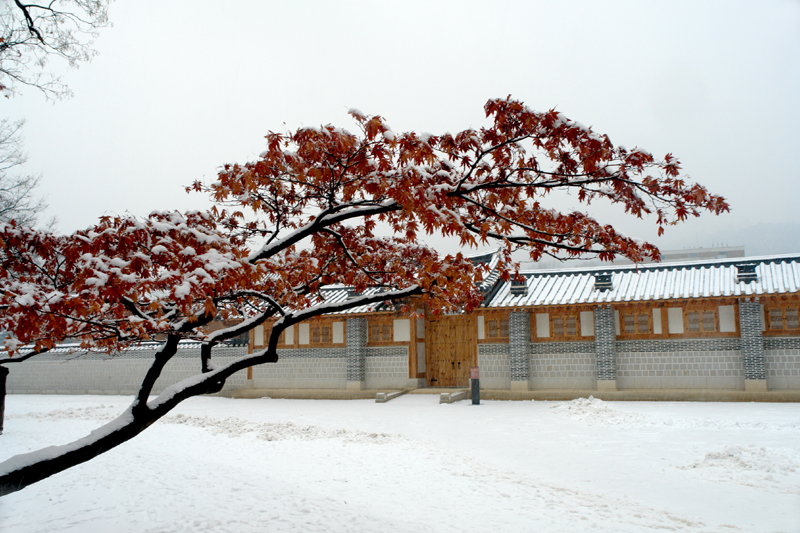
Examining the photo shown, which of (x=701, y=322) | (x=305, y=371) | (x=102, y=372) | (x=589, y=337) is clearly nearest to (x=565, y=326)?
(x=589, y=337)

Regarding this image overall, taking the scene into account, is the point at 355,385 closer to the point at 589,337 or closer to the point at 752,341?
the point at 589,337

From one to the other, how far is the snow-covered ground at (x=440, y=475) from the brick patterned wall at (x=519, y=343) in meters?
3.48

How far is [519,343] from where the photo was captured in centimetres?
1803

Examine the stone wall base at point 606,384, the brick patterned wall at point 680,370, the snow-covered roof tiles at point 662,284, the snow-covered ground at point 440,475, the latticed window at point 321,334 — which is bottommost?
the snow-covered ground at point 440,475

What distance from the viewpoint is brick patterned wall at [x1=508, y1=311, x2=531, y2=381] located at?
705 inches

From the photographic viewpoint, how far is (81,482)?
26.6ft

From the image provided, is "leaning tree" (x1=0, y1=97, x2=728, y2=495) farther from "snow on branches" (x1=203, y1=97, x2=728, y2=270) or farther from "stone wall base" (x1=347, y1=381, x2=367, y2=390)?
"stone wall base" (x1=347, y1=381, x2=367, y2=390)

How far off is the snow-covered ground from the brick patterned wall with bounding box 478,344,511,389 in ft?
13.0

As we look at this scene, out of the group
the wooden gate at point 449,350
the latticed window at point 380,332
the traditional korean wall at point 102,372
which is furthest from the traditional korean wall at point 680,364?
the traditional korean wall at point 102,372

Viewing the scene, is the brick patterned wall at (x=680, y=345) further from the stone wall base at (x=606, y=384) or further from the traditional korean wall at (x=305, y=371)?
the traditional korean wall at (x=305, y=371)

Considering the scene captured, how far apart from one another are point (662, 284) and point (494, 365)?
6.11 m

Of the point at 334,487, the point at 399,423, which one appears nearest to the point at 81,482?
the point at 334,487

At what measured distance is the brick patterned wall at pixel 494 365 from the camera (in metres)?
18.4

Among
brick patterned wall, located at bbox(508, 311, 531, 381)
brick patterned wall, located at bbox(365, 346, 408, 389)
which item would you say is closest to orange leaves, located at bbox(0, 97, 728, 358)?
brick patterned wall, located at bbox(508, 311, 531, 381)
